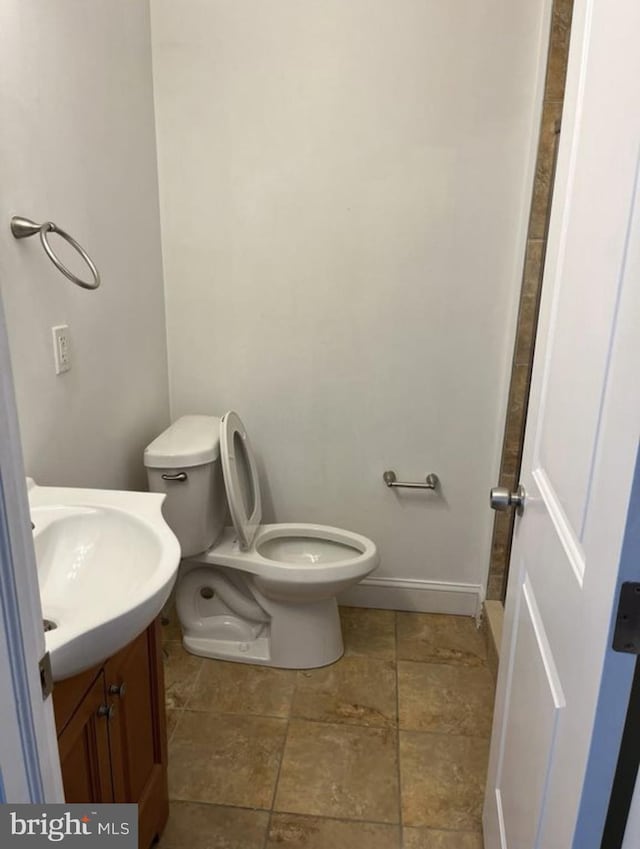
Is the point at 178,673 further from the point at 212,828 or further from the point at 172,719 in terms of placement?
the point at 212,828

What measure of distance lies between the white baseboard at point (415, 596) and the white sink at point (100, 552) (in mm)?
1340

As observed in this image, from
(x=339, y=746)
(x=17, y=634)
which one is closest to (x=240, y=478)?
(x=339, y=746)

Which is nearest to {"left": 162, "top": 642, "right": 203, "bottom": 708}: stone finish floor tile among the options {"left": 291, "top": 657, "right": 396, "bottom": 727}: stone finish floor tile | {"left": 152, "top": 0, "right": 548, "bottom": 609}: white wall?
{"left": 291, "top": 657, "right": 396, "bottom": 727}: stone finish floor tile

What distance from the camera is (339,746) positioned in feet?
5.82

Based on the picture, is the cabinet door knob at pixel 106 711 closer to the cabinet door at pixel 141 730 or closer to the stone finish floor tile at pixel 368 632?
the cabinet door at pixel 141 730

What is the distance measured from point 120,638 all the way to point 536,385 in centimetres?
84

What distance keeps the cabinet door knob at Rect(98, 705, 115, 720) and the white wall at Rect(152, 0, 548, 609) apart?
1276 mm

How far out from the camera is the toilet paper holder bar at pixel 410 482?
2.29 metres

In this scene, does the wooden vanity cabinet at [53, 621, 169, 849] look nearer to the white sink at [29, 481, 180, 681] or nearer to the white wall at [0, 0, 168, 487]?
the white sink at [29, 481, 180, 681]

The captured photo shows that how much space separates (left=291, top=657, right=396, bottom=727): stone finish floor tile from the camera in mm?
1891

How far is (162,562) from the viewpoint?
40.6 inches

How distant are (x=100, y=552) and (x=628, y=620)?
3.10 feet

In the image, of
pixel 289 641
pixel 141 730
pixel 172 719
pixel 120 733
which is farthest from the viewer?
pixel 289 641

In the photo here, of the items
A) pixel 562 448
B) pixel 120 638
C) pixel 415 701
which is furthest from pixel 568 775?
pixel 415 701
